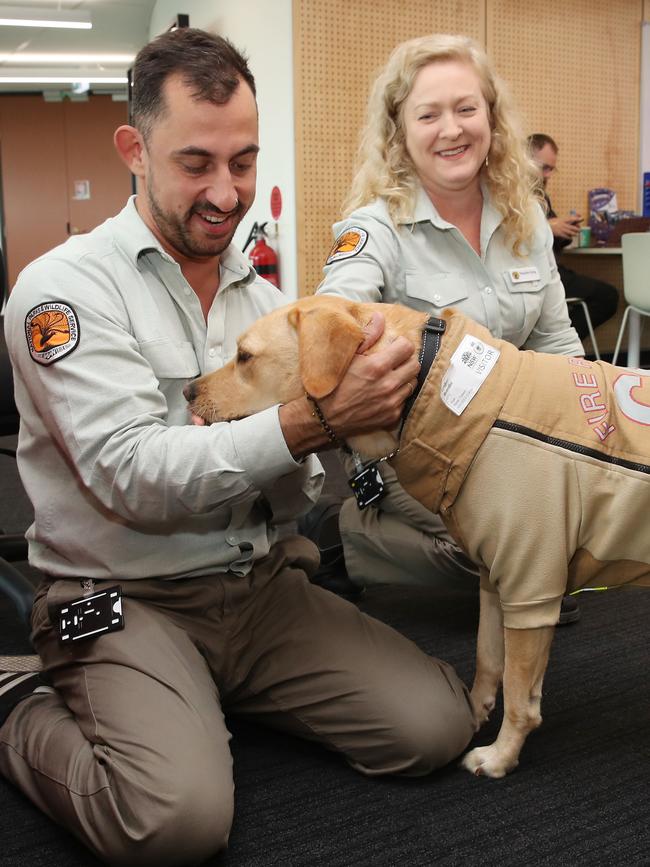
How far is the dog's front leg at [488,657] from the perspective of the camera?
5.58 feet

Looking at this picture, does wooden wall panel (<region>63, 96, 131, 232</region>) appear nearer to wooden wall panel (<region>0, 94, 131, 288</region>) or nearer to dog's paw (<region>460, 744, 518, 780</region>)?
wooden wall panel (<region>0, 94, 131, 288</region>)

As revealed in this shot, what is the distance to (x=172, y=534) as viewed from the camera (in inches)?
62.7

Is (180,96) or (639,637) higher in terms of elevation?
(180,96)

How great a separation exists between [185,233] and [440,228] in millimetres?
815

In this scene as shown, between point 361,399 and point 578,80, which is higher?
point 578,80

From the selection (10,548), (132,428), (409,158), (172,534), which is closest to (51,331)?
(132,428)

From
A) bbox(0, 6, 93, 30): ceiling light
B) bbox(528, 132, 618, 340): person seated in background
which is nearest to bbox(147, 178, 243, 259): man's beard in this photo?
bbox(528, 132, 618, 340): person seated in background

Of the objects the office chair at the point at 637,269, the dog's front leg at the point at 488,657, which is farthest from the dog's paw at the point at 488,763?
the office chair at the point at 637,269

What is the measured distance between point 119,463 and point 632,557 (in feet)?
2.98

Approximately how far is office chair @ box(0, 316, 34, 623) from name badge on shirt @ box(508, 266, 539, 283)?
4.66 ft

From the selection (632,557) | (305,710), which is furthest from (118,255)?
(632,557)

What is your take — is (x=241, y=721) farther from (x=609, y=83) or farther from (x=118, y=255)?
(x=609, y=83)

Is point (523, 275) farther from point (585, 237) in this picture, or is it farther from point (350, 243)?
point (585, 237)

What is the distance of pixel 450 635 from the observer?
7.29 feet
